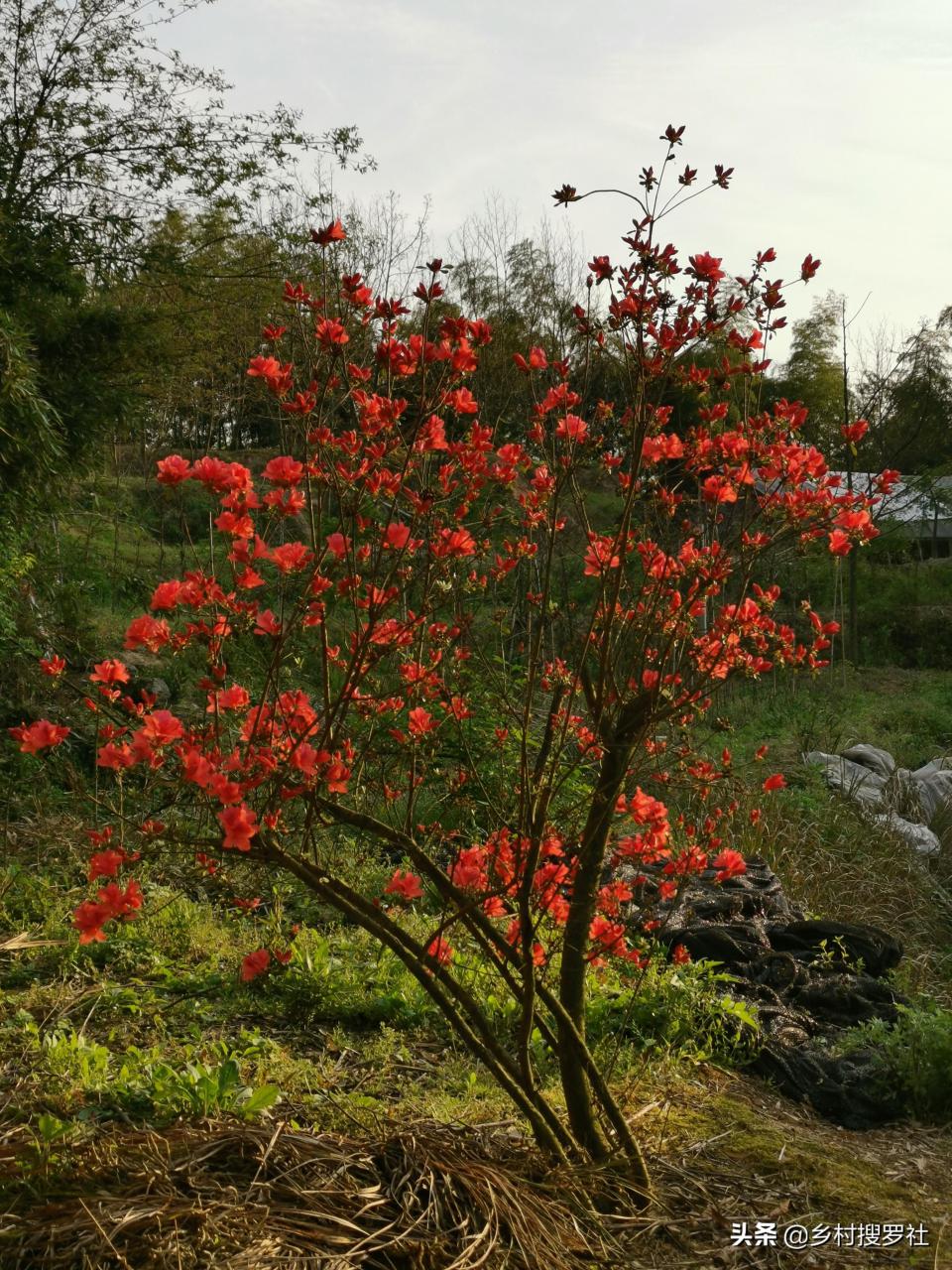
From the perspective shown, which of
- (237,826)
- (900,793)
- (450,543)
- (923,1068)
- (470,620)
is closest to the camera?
(237,826)

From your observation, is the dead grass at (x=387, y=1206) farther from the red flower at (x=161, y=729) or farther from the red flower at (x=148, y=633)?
the red flower at (x=148, y=633)

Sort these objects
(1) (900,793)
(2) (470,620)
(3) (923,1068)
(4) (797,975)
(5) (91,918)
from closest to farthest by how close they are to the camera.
A: 1. (5) (91,918)
2. (2) (470,620)
3. (3) (923,1068)
4. (4) (797,975)
5. (1) (900,793)

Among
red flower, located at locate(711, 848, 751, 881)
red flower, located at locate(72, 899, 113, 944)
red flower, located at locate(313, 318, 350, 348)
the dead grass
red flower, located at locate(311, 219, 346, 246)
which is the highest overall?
red flower, located at locate(311, 219, 346, 246)

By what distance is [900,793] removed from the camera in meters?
6.40

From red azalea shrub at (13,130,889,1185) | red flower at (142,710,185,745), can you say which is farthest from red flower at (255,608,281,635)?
red flower at (142,710,185,745)

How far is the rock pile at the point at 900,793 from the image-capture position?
19.3 feet

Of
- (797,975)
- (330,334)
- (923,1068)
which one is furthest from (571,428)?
(797,975)

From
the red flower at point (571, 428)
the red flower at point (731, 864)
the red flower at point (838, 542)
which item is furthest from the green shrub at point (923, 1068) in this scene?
the red flower at point (571, 428)

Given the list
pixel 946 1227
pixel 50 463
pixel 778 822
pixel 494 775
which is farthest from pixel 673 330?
pixel 50 463

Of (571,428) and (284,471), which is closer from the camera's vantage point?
(284,471)

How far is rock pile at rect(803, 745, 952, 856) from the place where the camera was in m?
5.88

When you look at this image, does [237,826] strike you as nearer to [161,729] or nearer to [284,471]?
[161,729]

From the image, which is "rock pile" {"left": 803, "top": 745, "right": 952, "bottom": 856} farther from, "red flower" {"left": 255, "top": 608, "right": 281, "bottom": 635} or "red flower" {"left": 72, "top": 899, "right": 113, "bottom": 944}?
"red flower" {"left": 72, "top": 899, "right": 113, "bottom": 944}

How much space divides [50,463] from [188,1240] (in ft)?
16.1
